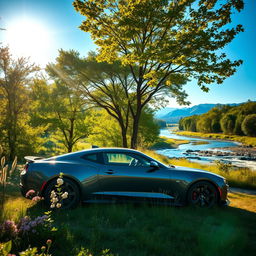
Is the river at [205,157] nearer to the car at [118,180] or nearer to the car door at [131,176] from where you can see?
the car at [118,180]

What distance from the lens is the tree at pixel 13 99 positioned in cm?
→ 1620

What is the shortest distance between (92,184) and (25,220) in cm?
194

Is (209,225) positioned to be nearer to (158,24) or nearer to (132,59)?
(132,59)

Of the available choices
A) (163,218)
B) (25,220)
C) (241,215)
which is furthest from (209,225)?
(25,220)

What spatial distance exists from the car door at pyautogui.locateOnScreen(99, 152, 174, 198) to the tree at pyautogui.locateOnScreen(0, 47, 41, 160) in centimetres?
1418

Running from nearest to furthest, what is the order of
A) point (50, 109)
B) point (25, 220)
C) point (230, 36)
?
point (25, 220), point (230, 36), point (50, 109)

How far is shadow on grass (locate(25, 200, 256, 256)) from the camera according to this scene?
9.92 ft

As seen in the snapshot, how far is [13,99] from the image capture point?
1655 centimetres

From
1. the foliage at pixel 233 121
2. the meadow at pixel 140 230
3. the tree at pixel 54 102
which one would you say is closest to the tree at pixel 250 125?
the foliage at pixel 233 121

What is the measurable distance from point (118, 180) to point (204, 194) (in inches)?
85.9

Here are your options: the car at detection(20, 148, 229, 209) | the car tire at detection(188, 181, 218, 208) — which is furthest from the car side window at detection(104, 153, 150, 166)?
the car tire at detection(188, 181, 218, 208)

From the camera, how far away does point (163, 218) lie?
4.22 metres

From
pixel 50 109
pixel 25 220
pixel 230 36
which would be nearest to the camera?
pixel 25 220

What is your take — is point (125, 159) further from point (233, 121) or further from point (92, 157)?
point (233, 121)
